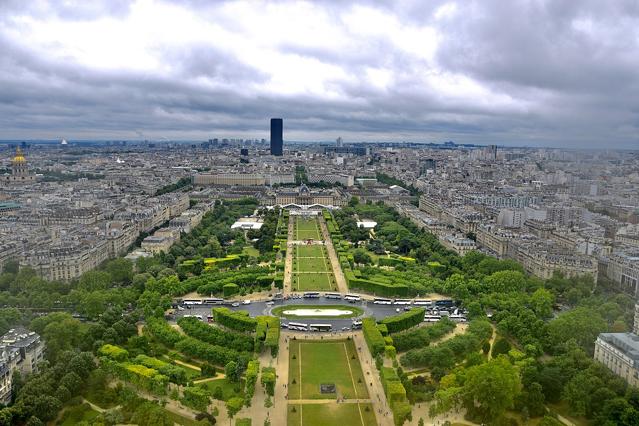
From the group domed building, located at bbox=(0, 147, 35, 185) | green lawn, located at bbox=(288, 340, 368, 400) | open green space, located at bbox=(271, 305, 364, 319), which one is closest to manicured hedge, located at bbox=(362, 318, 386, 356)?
green lawn, located at bbox=(288, 340, 368, 400)

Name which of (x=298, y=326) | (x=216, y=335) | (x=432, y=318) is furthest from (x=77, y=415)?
(x=432, y=318)

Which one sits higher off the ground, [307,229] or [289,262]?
[307,229]

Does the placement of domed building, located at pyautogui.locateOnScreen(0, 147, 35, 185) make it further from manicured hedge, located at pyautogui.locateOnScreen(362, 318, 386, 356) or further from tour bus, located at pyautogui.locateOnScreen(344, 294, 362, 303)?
manicured hedge, located at pyautogui.locateOnScreen(362, 318, 386, 356)

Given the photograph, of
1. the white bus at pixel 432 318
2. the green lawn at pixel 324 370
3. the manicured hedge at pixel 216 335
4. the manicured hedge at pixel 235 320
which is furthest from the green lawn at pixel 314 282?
the manicured hedge at pixel 216 335

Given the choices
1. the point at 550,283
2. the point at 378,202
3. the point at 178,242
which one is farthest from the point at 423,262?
the point at 378,202

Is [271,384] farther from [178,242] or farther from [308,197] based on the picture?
[308,197]

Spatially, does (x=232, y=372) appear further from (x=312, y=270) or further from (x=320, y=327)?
(x=312, y=270)
